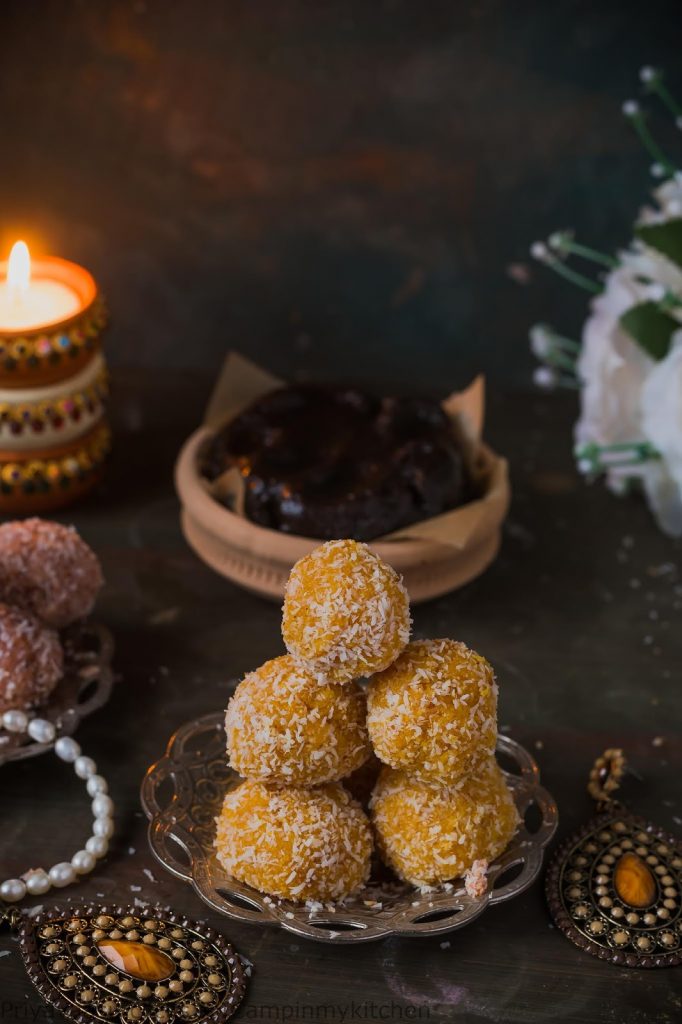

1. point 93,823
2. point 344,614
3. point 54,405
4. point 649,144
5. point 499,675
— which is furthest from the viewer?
point 649,144

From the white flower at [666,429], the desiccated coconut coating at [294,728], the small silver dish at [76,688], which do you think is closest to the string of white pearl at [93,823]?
the small silver dish at [76,688]

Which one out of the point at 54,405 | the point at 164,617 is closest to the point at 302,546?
the point at 164,617

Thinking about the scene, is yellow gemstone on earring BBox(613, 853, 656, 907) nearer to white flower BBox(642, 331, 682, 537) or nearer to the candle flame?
white flower BBox(642, 331, 682, 537)

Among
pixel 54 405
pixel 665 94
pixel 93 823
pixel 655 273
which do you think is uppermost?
pixel 665 94

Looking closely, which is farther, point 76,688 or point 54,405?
point 54,405

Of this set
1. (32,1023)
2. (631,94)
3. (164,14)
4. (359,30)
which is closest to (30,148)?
(164,14)

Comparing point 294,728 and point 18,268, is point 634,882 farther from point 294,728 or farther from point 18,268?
point 18,268

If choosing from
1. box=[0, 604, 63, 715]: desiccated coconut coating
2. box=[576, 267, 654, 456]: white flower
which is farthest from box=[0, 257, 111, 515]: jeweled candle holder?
box=[576, 267, 654, 456]: white flower

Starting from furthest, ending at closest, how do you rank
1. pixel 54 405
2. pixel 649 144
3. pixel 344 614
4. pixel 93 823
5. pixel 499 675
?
pixel 649 144 → pixel 54 405 → pixel 499 675 → pixel 93 823 → pixel 344 614
